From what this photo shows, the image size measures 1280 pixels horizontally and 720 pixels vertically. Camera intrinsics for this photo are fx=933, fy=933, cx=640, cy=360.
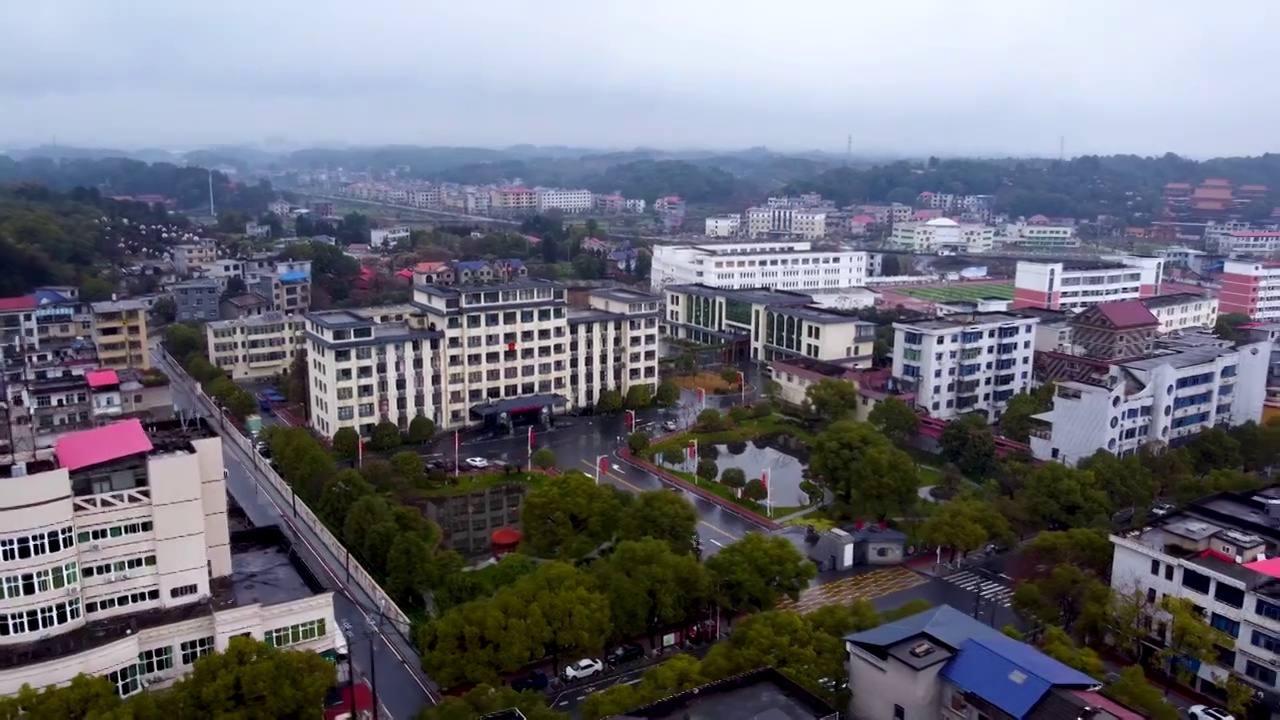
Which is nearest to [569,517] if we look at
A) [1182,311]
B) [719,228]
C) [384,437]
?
[384,437]

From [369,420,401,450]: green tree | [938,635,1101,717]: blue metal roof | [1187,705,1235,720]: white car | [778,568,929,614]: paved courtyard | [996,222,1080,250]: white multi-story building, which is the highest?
[996,222,1080,250]: white multi-story building

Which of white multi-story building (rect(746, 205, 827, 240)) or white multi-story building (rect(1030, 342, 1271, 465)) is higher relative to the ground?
white multi-story building (rect(746, 205, 827, 240))

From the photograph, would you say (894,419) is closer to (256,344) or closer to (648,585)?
(648,585)

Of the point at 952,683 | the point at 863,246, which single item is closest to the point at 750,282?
the point at 863,246

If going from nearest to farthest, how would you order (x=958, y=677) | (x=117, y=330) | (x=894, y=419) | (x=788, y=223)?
(x=958, y=677) → (x=894, y=419) → (x=117, y=330) → (x=788, y=223)

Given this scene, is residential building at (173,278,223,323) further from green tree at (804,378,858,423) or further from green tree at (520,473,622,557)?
green tree at (520,473,622,557)

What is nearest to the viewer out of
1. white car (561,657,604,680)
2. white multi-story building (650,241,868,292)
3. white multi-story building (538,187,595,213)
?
white car (561,657,604,680)

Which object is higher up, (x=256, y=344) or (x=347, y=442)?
(x=256, y=344)

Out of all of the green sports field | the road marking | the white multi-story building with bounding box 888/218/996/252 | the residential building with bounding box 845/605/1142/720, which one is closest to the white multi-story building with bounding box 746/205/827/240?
the white multi-story building with bounding box 888/218/996/252

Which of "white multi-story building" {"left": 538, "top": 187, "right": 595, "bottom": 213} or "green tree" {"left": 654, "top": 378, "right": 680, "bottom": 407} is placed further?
"white multi-story building" {"left": 538, "top": 187, "right": 595, "bottom": 213}
